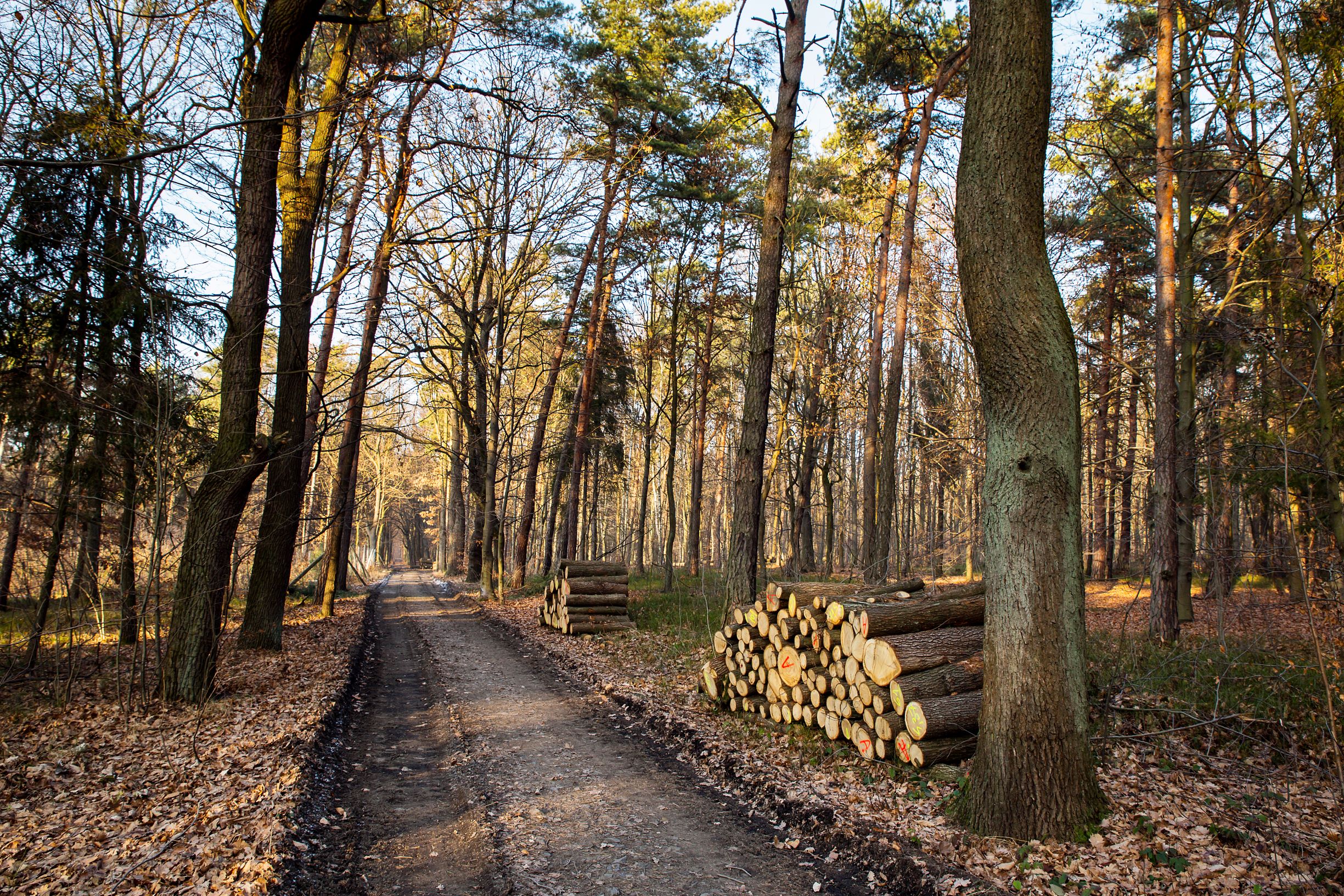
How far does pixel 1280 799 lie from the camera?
187 inches

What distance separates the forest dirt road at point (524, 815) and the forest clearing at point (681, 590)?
0.04 metres

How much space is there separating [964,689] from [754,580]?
11.5ft

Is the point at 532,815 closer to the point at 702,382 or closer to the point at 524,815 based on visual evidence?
the point at 524,815

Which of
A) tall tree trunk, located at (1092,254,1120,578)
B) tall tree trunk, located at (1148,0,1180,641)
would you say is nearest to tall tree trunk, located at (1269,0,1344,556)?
tall tree trunk, located at (1148,0,1180,641)

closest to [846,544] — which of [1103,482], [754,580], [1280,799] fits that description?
[1103,482]

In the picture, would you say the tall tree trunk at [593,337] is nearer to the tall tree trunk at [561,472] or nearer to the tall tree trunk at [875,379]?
the tall tree trunk at [561,472]

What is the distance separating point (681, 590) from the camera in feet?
58.6

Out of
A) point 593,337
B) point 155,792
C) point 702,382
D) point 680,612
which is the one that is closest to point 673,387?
point 702,382

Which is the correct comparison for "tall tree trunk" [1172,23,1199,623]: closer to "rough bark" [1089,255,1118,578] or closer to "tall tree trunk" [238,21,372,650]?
"rough bark" [1089,255,1118,578]

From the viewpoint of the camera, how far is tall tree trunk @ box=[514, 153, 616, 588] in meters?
18.8

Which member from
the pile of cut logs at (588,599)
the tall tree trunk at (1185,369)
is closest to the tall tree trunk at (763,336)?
the pile of cut logs at (588,599)

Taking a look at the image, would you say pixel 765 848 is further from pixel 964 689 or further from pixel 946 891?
pixel 964 689

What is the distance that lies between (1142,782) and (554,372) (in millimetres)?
16616

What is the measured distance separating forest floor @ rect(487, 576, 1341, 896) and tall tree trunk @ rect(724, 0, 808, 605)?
1.81 meters
